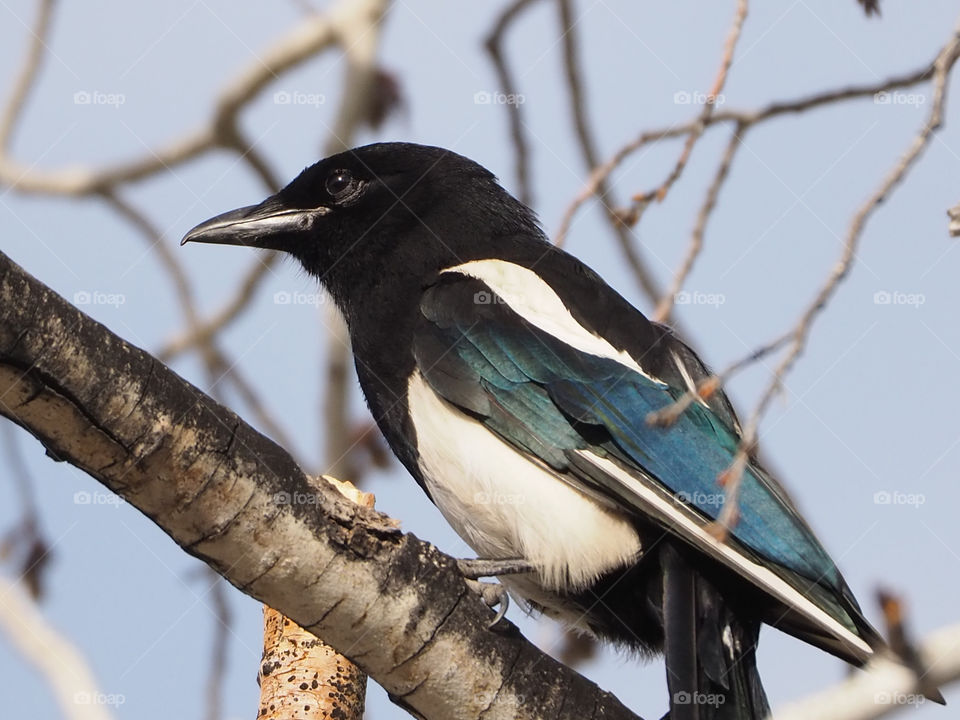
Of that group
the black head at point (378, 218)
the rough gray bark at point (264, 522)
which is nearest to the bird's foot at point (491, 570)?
the rough gray bark at point (264, 522)

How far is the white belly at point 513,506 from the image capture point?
3236mm

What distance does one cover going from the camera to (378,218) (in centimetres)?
407

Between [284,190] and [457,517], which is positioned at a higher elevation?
[284,190]

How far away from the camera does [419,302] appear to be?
3672 mm

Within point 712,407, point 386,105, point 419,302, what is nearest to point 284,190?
point 419,302

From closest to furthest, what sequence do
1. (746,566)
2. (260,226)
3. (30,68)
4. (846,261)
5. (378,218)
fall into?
(846,261), (746,566), (378,218), (260,226), (30,68)

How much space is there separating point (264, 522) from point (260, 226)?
1.92 meters

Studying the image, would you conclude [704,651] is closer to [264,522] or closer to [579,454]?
[579,454]

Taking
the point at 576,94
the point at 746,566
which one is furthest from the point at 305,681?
the point at 576,94

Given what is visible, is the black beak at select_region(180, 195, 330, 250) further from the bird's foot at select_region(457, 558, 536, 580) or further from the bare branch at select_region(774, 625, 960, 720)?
the bare branch at select_region(774, 625, 960, 720)

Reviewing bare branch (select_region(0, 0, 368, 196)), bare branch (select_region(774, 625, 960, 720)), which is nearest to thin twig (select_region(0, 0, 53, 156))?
bare branch (select_region(0, 0, 368, 196))

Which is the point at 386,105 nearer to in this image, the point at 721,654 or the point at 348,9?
the point at 348,9

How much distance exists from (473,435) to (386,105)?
232 centimetres

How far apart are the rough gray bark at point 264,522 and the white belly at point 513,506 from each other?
0.52m
